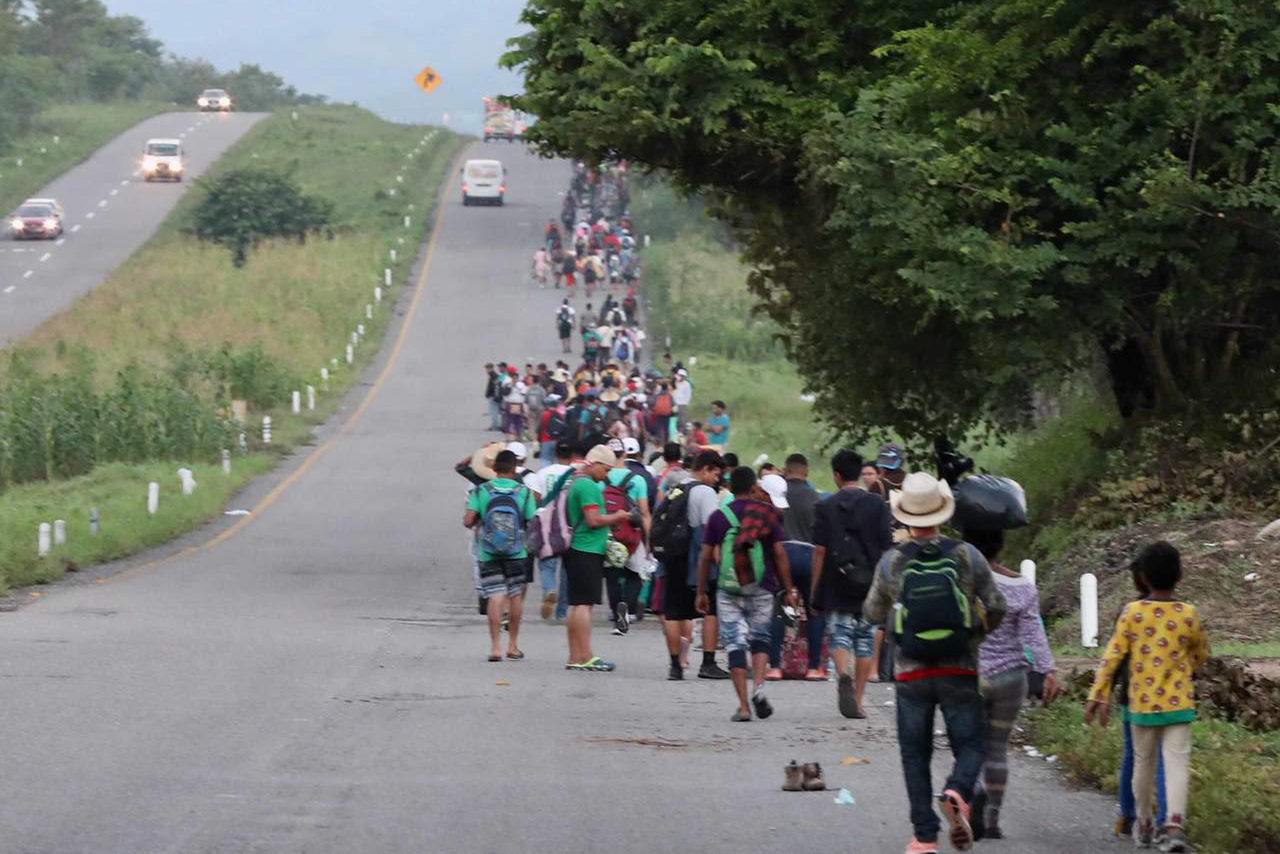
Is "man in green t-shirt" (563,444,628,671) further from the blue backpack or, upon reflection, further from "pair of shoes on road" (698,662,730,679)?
"pair of shoes on road" (698,662,730,679)

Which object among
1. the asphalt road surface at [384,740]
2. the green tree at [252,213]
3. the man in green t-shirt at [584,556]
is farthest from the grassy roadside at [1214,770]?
the green tree at [252,213]

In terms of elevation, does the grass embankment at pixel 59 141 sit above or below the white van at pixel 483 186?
above

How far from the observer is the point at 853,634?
45.7 ft

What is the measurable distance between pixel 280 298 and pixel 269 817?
181 feet

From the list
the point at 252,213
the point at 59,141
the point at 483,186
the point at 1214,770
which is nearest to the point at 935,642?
the point at 1214,770

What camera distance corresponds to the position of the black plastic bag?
955 centimetres

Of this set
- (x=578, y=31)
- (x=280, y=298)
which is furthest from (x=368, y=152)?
(x=578, y=31)

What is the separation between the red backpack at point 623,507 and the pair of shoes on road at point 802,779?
7.27m

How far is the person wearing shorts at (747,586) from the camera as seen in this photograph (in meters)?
13.7

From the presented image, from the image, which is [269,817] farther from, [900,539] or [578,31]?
[578,31]

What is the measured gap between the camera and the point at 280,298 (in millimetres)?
63625

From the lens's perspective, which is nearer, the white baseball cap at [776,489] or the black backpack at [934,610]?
the black backpack at [934,610]

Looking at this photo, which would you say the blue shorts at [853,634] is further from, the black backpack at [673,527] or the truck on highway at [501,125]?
the truck on highway at [501,125]

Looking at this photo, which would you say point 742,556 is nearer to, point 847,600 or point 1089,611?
point 847,600
